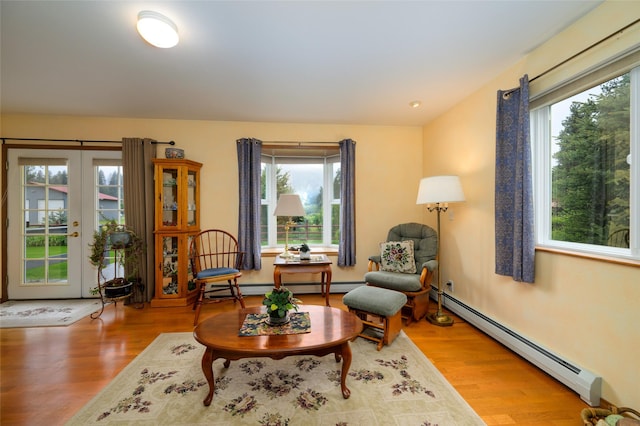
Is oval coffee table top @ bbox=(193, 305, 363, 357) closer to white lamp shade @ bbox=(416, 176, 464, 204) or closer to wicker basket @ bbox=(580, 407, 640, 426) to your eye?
wicker basket @ bbox=(580, 407, 640, 426)

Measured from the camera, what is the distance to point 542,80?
77.1 inches

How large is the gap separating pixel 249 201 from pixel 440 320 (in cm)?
278

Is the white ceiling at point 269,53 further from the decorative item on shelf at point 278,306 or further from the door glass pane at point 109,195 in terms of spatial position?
the decorative item on shelf at point 278,306

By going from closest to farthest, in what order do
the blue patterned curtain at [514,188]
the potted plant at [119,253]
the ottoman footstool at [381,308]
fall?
the blue patterned curtain at [514,188]
the ottoman footstool at [381,308]
the potted plant at [119,253]

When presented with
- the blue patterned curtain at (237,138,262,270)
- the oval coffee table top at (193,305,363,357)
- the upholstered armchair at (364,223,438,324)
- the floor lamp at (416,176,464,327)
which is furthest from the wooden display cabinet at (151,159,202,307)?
the floor lamp at (416,176,464,327)

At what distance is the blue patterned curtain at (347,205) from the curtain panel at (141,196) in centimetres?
260

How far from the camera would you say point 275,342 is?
1.55 m

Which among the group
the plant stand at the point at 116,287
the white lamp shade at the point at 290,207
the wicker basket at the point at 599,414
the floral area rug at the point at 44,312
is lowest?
the floral area rug at the point at 44,312

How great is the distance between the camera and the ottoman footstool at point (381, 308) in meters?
2.21

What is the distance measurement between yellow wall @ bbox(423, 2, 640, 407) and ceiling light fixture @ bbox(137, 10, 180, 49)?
2742 mm

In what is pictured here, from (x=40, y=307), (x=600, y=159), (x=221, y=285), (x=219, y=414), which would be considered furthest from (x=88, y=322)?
(x=600, y=159)

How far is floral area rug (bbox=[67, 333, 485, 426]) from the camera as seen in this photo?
1.47 meters

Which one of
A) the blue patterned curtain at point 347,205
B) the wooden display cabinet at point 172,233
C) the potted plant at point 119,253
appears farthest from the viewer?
the blue patterned curtain at point 347,205

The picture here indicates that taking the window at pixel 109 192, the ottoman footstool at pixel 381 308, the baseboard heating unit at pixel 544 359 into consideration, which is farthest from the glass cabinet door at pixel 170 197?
the baseboard heating unit at pixel 544 359
